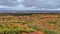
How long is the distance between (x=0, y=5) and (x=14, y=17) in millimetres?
357

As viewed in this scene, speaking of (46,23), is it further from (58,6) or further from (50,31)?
(58,6)

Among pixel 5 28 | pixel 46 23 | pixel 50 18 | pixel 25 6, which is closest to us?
pixel 5 28

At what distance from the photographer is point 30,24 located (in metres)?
2.14

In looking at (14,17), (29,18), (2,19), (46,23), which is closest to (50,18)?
(46,23)

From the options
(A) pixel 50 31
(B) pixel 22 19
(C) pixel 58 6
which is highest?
(C) pixel 58 6

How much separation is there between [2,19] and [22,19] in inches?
11.9

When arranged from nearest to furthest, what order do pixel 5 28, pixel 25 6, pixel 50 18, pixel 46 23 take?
pixel 5 28 → pixel 46 23 → pixel 50 18 → pixel 25 6

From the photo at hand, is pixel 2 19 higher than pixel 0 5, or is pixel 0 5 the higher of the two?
pixel 0 5

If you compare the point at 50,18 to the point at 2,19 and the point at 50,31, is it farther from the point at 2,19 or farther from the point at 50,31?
the point at 2,19

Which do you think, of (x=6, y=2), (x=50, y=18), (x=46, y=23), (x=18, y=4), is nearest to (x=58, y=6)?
(x=50, y=18)

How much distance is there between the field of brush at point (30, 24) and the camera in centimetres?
200

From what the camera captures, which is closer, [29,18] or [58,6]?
[29,18]

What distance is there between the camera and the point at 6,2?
2596mm

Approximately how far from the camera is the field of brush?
6.55ft
